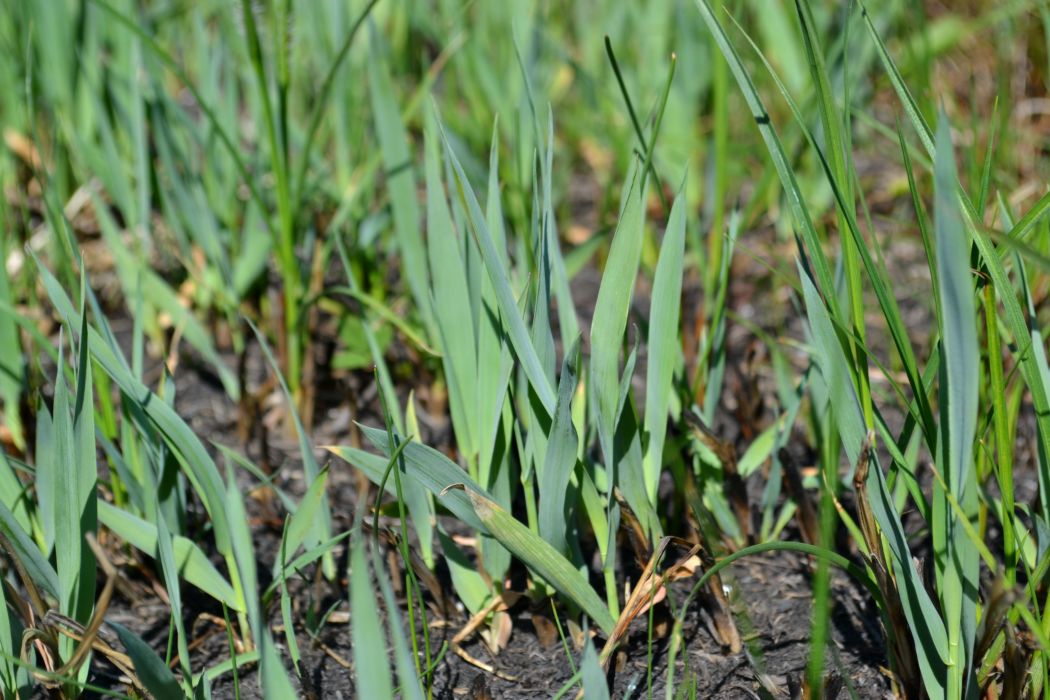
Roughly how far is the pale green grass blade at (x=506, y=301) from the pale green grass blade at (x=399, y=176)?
0.40 meters

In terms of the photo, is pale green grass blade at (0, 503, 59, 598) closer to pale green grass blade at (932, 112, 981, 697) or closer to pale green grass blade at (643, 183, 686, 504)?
pale green grass blade at (643, 183, 686, 504)

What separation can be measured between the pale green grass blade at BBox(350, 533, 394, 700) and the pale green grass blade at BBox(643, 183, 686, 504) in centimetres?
40

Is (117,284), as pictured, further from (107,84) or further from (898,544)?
(898,544)

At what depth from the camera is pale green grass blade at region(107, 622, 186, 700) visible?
0.72 m

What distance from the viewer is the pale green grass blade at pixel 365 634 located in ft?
1.98

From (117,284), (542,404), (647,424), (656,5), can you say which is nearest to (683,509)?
(647,424)

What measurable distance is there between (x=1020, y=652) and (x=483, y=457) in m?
0.48

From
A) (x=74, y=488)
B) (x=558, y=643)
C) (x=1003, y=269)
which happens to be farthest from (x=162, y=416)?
(x=1003, y=269)

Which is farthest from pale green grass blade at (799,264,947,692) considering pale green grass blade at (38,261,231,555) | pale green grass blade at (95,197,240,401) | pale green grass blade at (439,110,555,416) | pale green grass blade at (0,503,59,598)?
pale green grass blade at (95,197,240,401)

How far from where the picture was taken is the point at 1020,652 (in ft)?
2.66

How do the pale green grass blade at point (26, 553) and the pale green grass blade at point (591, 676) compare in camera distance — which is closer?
the pale green grass blade at point (591, 676)

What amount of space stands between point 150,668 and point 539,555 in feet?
1.03

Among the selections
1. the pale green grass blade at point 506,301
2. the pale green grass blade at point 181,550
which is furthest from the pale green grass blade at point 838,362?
the pale green grass blade at point 181,550

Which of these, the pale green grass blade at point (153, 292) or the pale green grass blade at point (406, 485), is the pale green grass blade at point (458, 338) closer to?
the pale green grass blade at point (406, 485)
